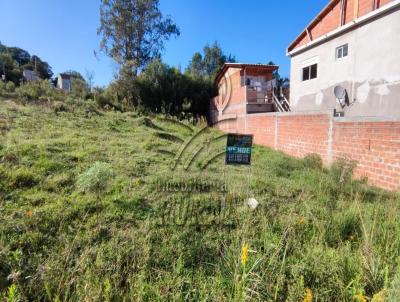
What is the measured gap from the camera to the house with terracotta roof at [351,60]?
705 centimetres

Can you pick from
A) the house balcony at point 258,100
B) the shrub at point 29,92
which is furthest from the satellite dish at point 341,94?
the shrub at point 29,92

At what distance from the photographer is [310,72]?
10750mm

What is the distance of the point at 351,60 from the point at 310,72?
2.34 meters

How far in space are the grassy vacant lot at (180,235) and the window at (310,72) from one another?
715cm

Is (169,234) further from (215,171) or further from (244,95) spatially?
(244,95)

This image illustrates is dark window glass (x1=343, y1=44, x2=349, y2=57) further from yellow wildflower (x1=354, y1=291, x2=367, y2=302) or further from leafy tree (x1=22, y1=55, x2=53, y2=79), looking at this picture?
leafy tree (x1=22, y1=55, x2=53, y2=79)

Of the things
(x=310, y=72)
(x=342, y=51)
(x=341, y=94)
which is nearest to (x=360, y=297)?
(x=341, y=94)

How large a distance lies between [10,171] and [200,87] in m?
16.9

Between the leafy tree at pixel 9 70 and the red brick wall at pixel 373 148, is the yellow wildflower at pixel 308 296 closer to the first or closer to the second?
the red brick wall at pixel 373 148

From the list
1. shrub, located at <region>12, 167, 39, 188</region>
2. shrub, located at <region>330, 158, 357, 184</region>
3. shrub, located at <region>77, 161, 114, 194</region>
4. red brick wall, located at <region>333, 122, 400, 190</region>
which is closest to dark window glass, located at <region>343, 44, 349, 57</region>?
red brick wall, located at <region>333, 122, 400, 190</region>

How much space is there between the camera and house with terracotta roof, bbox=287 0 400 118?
7055mm

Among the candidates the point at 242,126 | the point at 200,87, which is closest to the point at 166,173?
the point at 242,126

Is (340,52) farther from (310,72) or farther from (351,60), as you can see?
(310,72)

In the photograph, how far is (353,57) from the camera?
838 centimetres
